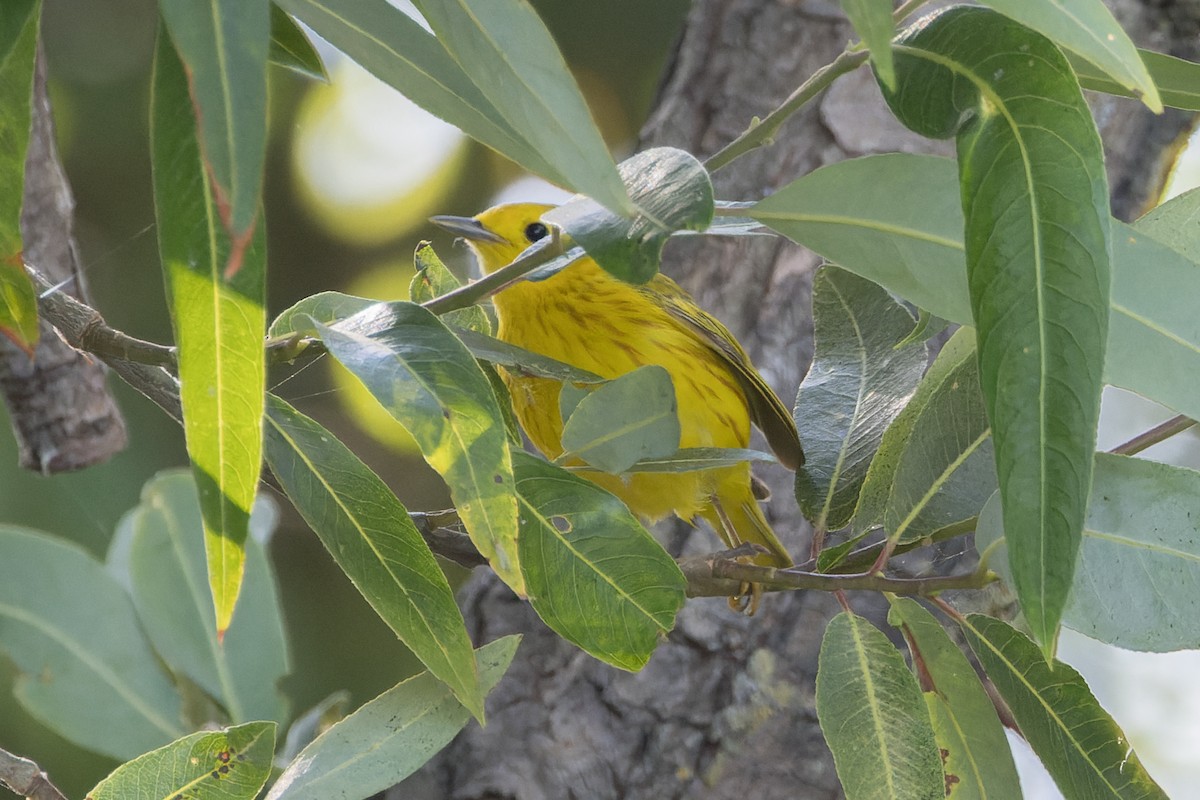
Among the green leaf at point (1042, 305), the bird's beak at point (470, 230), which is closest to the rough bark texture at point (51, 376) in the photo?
the bird's beak at point (470, 230)

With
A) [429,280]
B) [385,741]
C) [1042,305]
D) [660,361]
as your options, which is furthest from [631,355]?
[1042,305]

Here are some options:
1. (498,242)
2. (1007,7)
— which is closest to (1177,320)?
(1007,7)

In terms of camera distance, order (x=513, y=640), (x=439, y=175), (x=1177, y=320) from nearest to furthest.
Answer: (x=1177, y=320) → (x=513, y=640) → (x=439, y=175)

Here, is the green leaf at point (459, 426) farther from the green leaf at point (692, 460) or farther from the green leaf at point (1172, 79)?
the green leaf at point (1172, 79)

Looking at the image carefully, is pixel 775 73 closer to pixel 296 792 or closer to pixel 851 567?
pixel 851 567

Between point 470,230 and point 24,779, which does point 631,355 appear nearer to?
point 470,230

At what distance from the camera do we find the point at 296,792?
853 millimetres

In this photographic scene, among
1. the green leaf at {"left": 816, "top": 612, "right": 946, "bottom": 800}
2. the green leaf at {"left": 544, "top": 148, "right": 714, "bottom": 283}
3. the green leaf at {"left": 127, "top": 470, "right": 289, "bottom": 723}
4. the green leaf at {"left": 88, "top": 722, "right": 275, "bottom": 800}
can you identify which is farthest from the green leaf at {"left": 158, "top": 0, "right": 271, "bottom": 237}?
the green leaf at {"left": 127, "top": 470, "right": 289, "bottom": 723}

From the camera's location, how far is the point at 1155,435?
2.73 feet

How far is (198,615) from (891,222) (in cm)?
115

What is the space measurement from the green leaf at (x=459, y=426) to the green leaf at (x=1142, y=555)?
1.03 feet

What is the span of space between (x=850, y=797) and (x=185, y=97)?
0.58 meters

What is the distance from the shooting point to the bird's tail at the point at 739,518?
1.51m

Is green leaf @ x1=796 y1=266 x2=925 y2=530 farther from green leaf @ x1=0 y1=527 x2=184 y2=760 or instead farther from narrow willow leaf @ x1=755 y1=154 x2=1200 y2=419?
green leaf @ x1=0 y1=527 x2=184 y2=760
